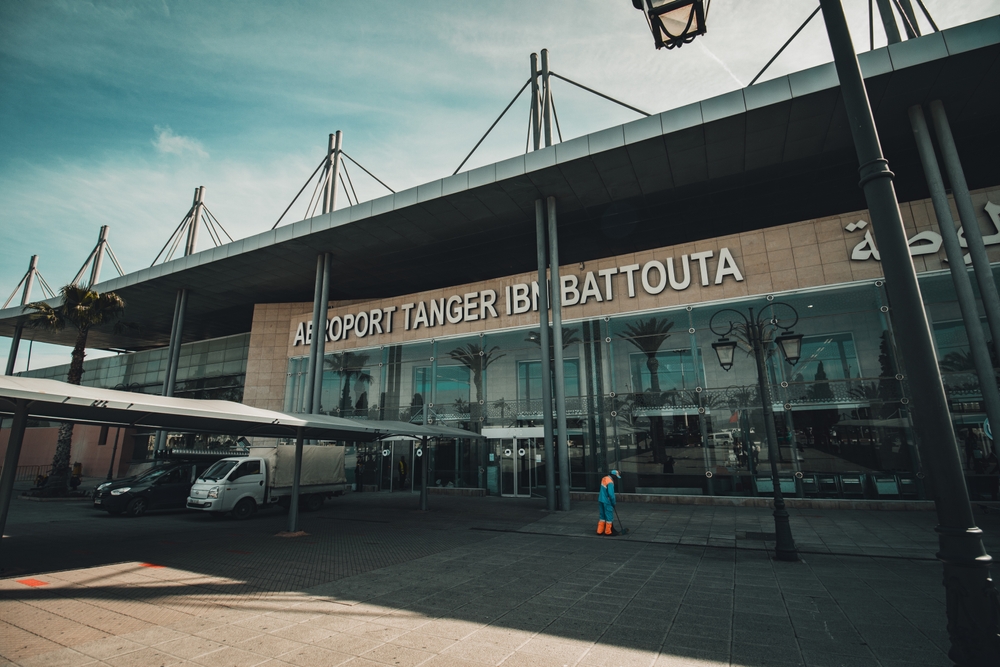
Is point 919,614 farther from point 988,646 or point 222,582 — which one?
point 222,582

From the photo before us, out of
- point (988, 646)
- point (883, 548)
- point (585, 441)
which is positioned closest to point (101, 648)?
point (988, 646)

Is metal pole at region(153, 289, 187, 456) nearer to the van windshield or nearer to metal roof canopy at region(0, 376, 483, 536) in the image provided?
the van windshield

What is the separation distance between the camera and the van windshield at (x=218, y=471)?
16062mm

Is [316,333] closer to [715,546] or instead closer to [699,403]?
[699,403]

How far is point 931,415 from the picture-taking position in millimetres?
3617

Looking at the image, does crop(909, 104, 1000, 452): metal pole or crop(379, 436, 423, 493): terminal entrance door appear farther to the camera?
crop(379, 436, 423, 493): terminal entrance door

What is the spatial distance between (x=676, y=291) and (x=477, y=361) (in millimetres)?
9125

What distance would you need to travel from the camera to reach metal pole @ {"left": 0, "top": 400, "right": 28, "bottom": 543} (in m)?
8.10

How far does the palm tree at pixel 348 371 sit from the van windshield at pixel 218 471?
9004mm

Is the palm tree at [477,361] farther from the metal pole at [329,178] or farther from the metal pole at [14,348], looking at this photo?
the metal pole at [14,348]

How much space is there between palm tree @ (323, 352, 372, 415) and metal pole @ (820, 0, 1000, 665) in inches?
931

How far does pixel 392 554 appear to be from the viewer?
10.0m

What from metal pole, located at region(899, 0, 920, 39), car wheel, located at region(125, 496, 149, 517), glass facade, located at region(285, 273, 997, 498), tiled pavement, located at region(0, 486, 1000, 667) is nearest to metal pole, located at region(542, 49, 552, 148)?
glass facade, located at region(285, 273, 997, 498)

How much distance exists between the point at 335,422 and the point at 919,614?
41.3 ft
